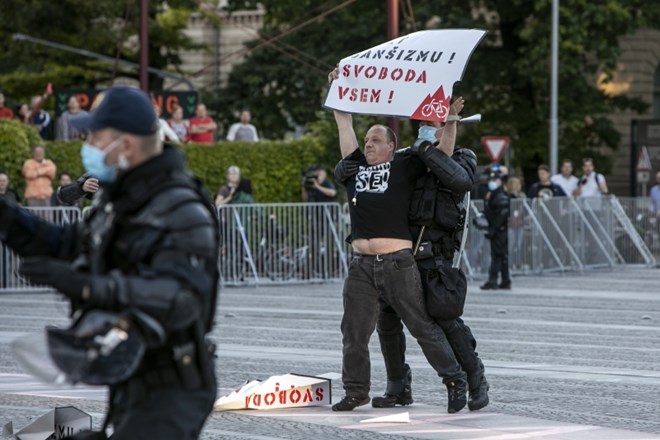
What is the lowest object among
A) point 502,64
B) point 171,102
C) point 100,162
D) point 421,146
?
point 100,162

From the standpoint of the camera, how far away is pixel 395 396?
10914 mm

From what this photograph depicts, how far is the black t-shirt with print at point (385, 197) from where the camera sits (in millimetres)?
10570

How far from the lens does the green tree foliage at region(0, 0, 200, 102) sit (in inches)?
1650

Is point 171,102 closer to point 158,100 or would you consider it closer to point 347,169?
point 158,100

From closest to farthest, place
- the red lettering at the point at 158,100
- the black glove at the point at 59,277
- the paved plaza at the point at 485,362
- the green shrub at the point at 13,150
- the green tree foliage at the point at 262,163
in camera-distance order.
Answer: the black glove at the point at 59,277
the paved plaza at the point at 485,362
the green shrub at the point at 13,150
the green tree foliage at the point at 262,163
the red lettering at the point at 158,100

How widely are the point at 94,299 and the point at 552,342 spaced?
446 inches

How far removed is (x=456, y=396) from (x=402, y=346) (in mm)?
546

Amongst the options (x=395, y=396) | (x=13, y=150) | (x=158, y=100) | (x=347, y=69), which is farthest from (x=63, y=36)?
(x=395, y=396)

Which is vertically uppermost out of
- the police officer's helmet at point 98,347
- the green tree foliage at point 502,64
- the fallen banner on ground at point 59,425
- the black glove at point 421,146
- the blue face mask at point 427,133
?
the green tree foliage at point 502,64

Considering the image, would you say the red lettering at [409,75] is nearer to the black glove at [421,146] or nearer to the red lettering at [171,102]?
the black glove at [421,146]

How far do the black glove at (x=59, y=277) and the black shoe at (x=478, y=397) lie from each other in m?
5.89

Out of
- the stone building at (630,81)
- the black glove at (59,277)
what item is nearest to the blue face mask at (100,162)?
the black glove at (59,277)

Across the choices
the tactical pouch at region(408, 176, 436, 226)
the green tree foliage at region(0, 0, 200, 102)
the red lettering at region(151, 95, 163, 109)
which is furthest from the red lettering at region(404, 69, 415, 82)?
the green tree foliage at region(0, 0, 200, 102)

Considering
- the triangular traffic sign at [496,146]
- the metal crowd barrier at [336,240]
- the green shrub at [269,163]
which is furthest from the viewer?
the triangular traffic sign at [496,146]
